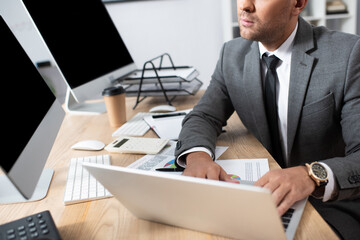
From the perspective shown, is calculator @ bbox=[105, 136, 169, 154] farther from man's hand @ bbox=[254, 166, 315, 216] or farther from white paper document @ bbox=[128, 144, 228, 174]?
man's hand @ bbox=[254, 166, 315, 216]

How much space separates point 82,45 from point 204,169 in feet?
3.07

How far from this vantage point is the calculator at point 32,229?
586 mm

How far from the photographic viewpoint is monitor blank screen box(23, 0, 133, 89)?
124cm

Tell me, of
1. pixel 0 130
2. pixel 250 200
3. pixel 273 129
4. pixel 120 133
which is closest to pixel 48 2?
pixel 120 133

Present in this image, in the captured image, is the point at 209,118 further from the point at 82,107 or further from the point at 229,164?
the point at 82,107

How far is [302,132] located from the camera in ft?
3.55

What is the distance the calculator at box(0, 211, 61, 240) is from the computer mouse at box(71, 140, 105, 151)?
0.45 metres

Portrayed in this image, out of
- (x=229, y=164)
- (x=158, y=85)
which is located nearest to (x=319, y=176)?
(x=229, y=164)

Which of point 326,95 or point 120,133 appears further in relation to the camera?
point 120,133

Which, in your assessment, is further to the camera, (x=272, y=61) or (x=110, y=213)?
(x=272, y=61)

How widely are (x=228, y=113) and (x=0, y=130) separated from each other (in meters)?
0.83

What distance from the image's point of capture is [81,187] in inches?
32.2

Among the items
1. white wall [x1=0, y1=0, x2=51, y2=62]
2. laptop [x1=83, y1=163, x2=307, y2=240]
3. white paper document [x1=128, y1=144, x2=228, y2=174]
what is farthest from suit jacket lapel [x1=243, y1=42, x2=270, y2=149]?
white wall [x1=0, y1=0, x2=51, y2=62]

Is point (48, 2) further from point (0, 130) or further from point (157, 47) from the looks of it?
point (157, 47)
